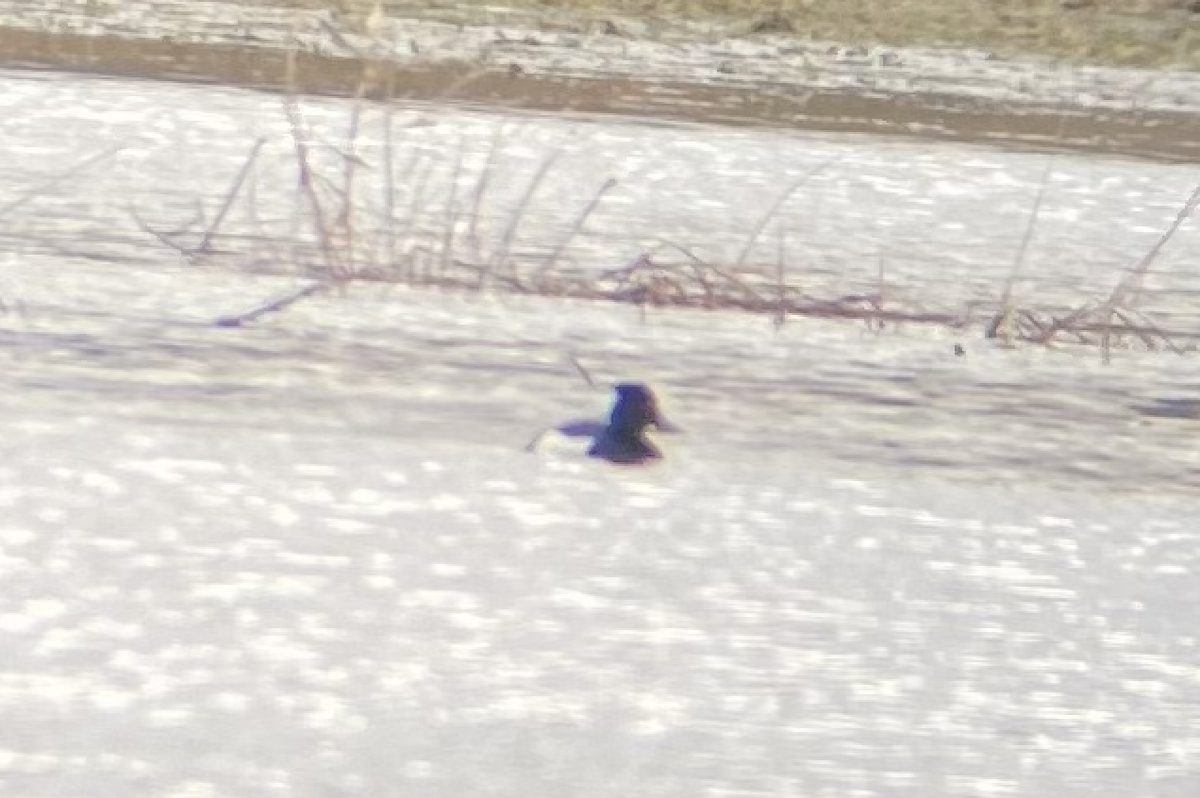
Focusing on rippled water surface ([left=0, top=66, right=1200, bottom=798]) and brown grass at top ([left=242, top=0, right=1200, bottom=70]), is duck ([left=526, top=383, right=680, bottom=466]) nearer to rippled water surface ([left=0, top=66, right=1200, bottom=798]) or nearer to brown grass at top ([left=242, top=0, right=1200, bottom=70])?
rippled water surface ([left=0, top=66, right=1200, bottom=798])

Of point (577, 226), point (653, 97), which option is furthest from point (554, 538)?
point (653, 97)

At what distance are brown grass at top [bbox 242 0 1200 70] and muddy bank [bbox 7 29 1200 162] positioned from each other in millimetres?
820

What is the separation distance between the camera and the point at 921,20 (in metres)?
3.87

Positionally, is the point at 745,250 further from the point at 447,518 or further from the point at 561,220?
the point at 447,518

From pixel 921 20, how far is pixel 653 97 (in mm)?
1657

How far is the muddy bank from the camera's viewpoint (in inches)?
85.4

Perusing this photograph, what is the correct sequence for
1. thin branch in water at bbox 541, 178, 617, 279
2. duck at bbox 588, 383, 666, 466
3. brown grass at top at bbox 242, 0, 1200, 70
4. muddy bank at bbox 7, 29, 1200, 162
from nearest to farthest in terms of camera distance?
duck at bbox 588, 383, 666, 466, thin branch in water at bbox 541, 178, 617, 279, muddy bank at bbox 7, 29, 1200, 162, brown grass at top at bbox 242, 0, 1200, 70

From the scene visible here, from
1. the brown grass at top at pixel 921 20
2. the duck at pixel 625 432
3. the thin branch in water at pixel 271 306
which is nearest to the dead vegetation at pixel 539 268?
the thin branch in water at pixel 271 306

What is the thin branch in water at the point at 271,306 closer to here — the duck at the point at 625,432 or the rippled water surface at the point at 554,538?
the rippled water surface at the point at 554,538

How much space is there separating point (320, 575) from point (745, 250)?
0.47m

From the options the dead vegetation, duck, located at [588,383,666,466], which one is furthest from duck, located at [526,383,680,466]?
the dead vegetation

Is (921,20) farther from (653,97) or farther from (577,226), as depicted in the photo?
(577,226)

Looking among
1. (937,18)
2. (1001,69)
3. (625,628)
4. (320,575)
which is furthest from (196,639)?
(937,18)

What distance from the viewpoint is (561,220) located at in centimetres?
139
